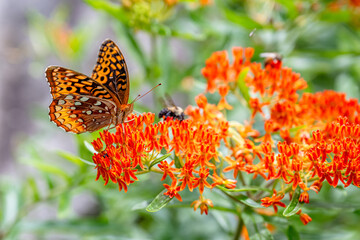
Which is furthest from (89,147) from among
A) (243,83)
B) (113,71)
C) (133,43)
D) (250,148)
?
(133,43)

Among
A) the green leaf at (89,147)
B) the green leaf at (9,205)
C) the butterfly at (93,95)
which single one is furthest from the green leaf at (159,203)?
the green leaf at (9,205)

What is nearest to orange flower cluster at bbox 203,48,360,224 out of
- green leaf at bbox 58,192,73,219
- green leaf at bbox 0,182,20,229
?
green leaf at bbox 58,192,73,219

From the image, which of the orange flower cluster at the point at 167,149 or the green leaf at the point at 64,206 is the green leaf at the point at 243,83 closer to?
the orange flower cluster at the point at 167,149

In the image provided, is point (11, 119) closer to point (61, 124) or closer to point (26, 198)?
point (26, 198)

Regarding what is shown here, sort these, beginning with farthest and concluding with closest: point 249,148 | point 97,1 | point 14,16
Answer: point 14,16 → point 97,1 → point 249,148

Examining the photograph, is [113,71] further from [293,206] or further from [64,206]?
[293,206]

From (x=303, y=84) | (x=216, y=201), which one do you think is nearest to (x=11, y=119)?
(x=216, y=201)
